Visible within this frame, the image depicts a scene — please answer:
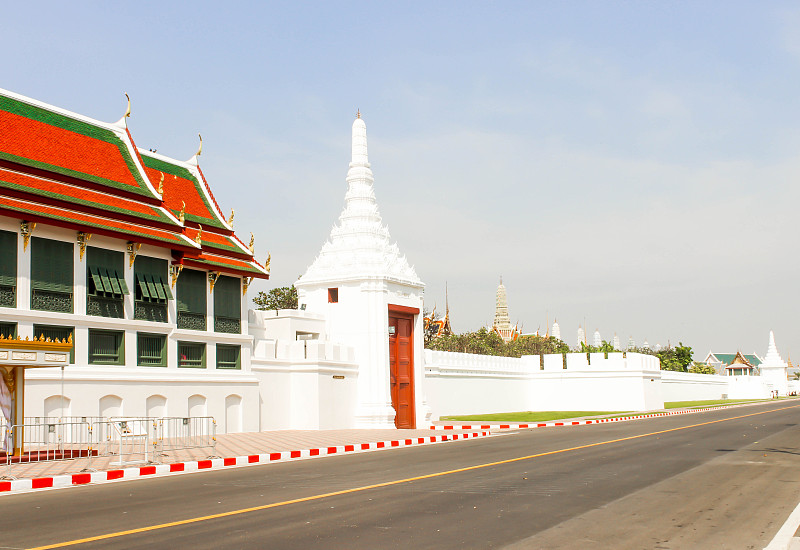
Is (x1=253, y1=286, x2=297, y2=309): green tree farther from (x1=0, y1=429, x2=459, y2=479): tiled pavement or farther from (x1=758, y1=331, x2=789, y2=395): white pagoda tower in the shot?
(x1=758, y1=331, x2=789, y2=395): white pagoda tower

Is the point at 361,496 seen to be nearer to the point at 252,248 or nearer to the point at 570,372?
the point at 252,248

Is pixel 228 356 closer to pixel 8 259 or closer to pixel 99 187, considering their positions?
pixel 99 187

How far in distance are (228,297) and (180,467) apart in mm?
12445

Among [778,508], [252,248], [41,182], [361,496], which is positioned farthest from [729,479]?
[252,248]

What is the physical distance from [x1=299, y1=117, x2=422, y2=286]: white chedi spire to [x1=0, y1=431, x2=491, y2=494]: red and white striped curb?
10.7m

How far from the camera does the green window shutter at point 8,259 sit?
20266 mm

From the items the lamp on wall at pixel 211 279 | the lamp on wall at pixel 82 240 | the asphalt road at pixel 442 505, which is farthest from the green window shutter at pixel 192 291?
the asphalt road at pixel 442 505

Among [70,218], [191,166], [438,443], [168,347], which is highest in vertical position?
[191,166]

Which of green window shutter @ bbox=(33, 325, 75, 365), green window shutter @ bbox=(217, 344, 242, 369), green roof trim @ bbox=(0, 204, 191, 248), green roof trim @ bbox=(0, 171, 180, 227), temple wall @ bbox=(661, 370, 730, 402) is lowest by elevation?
temple wall @ bbox=(661, 370, 730, 402)

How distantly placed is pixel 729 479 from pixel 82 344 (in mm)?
16232

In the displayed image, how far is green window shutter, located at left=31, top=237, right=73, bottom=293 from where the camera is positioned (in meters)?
21.1

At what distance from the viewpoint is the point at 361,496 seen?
10867mm

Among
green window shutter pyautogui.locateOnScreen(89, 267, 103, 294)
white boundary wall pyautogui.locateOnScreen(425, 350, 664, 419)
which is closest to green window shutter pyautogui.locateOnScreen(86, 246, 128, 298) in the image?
green window shutter pyautogui.locateOnScreen(89, 267, 103, 294)

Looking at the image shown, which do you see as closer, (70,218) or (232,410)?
(70,218)
